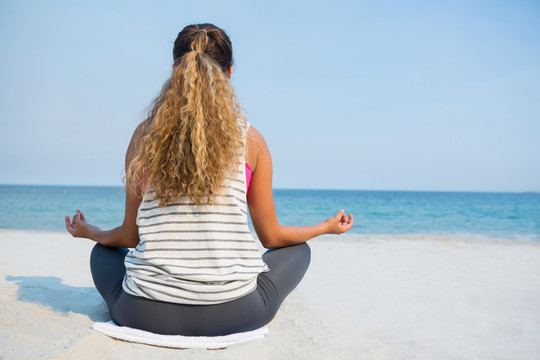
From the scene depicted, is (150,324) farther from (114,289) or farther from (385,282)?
(385,282)

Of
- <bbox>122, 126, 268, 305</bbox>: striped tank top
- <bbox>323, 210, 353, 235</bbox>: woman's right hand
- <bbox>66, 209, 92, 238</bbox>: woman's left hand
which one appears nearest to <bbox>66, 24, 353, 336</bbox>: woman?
<bbox>122, 126, 268, 305</bbox>: striped tank top

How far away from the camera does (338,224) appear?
2.61 metres

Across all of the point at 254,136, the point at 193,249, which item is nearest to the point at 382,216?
the point at 254,136

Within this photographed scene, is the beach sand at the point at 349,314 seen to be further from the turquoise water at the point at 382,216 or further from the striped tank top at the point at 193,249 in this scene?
the turquoise water at the point at 382,216

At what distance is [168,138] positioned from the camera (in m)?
1.86

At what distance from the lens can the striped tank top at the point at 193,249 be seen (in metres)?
1.82

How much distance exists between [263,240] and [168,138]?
87 cm

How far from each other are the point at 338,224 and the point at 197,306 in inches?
42.9

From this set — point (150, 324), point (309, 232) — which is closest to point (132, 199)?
point (150, 324)

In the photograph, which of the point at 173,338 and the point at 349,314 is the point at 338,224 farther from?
the point at 173,338

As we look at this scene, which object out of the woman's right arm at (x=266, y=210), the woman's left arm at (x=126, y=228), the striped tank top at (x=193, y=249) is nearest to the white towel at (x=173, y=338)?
the striped tank top at (x=193, y=249)

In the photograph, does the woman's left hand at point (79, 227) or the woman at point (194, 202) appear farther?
the woman's left hand at point (79, 227)

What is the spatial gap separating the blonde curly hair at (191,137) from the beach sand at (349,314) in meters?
0.78

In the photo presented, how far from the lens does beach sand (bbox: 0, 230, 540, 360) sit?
199 cm
